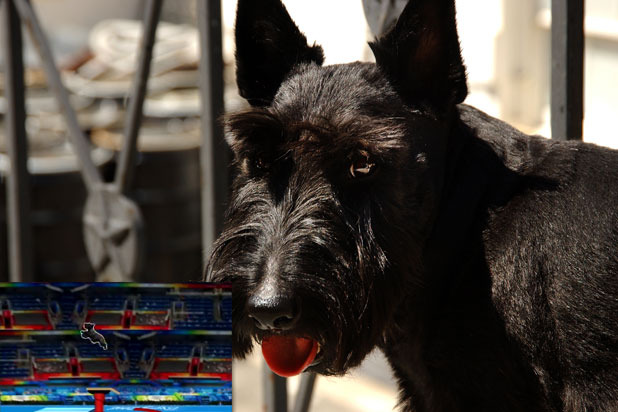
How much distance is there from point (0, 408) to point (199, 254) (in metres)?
5.83

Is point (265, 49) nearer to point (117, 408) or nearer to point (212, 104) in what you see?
point (212, 104)

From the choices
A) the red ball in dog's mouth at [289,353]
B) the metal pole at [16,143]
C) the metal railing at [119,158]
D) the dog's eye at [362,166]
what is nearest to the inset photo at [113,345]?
the red ball in dog's mouth at [289,353]

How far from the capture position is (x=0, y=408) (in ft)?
6.97

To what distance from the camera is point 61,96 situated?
3941 millimetres

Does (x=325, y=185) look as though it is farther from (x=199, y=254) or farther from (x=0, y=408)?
(x=199, y=254)

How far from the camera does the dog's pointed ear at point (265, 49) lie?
2.67 metres

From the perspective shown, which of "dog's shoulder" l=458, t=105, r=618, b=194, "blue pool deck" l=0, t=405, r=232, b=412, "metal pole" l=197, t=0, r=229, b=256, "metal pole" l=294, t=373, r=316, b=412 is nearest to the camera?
"blue pool deck" l=0, t=405, r=232, b=412

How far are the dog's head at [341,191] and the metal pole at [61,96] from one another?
1433 millimetres

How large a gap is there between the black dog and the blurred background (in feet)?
12.7

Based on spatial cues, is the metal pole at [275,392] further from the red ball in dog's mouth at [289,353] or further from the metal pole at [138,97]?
the red ball in dog's mouth at [289,353]

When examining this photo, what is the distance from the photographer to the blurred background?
22.0 feet

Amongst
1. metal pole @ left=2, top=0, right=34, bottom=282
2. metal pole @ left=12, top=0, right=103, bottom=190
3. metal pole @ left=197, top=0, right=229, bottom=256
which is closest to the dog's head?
metal pole @ left=197, top=0, right=229, bottom=256

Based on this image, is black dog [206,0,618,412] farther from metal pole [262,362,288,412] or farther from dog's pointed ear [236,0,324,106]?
metal pole [262,362,288,412]

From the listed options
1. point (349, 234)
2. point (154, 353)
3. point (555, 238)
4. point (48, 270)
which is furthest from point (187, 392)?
point (48, 270)
